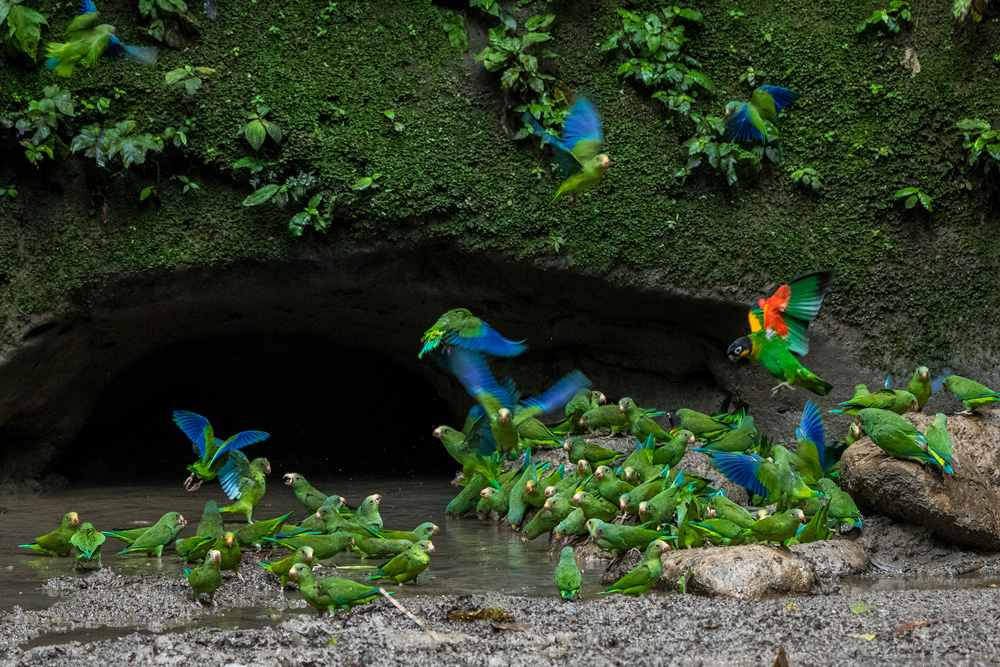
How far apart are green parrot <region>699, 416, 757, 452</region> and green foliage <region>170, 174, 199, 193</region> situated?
4865mm

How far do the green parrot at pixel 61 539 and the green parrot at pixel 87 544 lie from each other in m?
0.18

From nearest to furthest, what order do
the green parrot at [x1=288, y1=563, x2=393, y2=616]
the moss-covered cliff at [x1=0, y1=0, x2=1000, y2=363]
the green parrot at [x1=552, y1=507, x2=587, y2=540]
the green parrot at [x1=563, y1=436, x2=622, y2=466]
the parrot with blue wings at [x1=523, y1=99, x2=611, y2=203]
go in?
1. the green parrot at [x1=288, y1=563, x2=393, y2=616]
2. the green parrot at [x1=552, y1=507, x2=587, y2=540]
3. the parrot with blue wings at [x1=523, y1=99, x2=611, y2=203]
4. the green parrot at [x1=563, y1=436, x2=622, y2=466]
5. the moss-covered cliff at [x1=0, y1=0, x2=1000, y2=363]

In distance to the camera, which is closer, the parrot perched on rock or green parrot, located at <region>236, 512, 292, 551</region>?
green parrot, located at <region>236, 512, 292, 551</region>

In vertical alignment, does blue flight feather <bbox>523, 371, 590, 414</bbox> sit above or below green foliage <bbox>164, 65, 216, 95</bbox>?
below

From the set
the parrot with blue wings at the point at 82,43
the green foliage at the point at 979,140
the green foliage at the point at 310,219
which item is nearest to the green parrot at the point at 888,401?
the green foliage at the point at 979,140

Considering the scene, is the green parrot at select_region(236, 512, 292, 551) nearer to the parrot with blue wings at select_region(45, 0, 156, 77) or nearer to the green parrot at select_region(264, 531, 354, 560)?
the green parrot at select_region(264, 531, 354, 560)

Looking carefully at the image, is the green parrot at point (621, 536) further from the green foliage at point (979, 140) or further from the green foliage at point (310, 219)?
the green foliage at point (979, 140)

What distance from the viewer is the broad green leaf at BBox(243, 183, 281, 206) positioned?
7.32m

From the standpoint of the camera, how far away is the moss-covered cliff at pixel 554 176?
24.5ft

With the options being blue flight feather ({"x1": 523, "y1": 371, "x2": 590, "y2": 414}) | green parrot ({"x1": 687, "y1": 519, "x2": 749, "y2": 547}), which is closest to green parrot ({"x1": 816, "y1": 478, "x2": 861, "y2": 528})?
green parrot ({"x1": 687, "y1": 519, "x2": 749, "y2": 547})

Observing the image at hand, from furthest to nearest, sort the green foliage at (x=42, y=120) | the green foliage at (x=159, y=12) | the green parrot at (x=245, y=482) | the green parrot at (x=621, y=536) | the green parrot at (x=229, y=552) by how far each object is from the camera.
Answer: the green foliage at (x=159, y=12) < the green foliage at (x=42, y=120) < the green parrot at (x=245, y=482) < the green parrot at (x=621, y=536) < the green parrot at (x=229, y=552)

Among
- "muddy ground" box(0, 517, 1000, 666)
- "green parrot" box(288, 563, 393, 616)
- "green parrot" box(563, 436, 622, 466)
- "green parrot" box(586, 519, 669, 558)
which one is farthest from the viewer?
"green parrot" box(563, 436, 622, 466)

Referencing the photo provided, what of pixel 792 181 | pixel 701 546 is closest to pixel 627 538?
pixel 701 546

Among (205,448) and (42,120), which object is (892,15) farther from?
A: (42,120)
